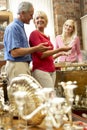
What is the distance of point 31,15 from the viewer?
2131 millimetres

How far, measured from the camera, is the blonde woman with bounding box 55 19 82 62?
3.19 meters

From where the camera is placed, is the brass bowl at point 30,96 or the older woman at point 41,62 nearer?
the brass bowl at point 30,96

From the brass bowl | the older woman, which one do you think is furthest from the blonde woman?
the brass bowl

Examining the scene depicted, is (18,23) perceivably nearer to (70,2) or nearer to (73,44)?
(73,44)

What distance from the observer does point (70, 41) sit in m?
3.26

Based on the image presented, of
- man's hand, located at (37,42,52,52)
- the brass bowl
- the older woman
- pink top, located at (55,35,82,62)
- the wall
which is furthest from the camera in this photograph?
the wall

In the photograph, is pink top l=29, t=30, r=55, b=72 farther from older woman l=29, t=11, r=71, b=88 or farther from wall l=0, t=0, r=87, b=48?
wall l=0, t=0, r=87, b=48

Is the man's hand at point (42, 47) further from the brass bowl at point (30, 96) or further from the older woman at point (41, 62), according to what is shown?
the brass bowl at point (30, 96)

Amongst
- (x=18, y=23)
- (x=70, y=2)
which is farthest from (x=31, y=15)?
(x=70, y=2)

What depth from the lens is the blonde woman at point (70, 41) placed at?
319cm

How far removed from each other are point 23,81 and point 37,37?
28.0 inches

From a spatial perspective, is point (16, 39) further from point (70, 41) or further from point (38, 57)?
point (70, 41)

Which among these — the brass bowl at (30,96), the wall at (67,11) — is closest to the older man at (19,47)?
the brass bowl at (30,96)

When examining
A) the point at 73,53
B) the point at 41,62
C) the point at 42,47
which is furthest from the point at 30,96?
the point at 73,53
